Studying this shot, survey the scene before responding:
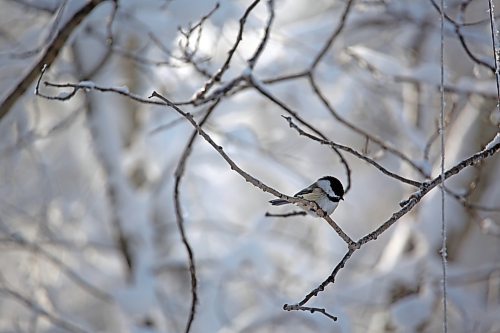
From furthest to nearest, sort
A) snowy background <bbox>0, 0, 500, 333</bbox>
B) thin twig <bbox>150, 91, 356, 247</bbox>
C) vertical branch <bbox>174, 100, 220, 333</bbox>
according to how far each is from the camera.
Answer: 1. snowy background <bbox>0, 0, 500, 333</bbox>
2. vertical branch <bbox>174, 100, 220, 333</bbox>
3. thin twig <bbox>150, 91, 356, 247</bbox>

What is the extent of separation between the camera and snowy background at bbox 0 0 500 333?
8.42 ft

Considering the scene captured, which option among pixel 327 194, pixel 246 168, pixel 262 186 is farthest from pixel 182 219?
pixel 246 168

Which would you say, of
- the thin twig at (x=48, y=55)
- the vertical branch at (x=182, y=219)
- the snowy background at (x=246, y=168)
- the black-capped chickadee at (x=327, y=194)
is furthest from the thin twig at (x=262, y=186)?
the snowy background at (x=246, y=168)

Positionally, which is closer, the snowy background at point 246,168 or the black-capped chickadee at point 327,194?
the black-capped chickadee at point 327,194

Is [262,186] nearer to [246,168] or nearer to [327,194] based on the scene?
[327,194]

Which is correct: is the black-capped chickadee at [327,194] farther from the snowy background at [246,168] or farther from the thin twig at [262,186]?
the snowy background at [246,168]

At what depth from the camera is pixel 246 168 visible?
3.54 meters

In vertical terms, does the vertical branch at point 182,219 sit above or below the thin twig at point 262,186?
above

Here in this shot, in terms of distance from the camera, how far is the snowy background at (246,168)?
257cm

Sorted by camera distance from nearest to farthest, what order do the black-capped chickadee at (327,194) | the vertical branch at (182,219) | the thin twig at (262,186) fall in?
1. the thin twig at (262,186)
2. the black-capped chickadee at (327,194)
3. the vertical branch at (182,219)

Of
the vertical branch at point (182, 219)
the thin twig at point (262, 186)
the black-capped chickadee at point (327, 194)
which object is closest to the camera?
the thin twig at point (262, 186)

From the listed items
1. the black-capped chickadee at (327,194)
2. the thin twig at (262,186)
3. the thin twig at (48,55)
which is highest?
the thin twig at (48,55)

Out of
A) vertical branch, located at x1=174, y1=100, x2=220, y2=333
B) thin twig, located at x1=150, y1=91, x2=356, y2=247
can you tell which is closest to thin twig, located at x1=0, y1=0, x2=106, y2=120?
vertical branch, located at x1=174, y1=100, x2=220, y2=333

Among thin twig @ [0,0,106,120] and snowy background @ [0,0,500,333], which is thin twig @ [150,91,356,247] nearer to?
thin twig @ [0,0,106,120]
